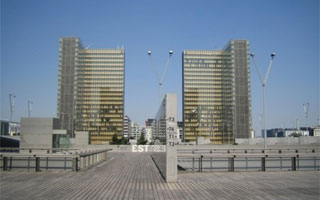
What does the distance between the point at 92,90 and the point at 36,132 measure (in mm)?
100017

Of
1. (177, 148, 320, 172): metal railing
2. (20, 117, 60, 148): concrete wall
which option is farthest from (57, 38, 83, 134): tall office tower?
(177, 148, 320, 172): metal railing

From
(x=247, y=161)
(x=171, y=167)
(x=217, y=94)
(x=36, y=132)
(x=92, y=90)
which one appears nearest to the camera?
(x=171, y=167)

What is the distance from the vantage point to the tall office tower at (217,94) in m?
121

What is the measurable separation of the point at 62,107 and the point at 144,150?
270 ft

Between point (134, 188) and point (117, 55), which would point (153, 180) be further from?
point (117, 55)

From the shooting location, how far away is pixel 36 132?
1309 inches

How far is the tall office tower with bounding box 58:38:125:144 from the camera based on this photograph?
403 feet

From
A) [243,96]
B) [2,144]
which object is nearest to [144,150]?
[2,144]

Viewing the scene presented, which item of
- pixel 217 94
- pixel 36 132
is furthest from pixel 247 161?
pixel 217 94

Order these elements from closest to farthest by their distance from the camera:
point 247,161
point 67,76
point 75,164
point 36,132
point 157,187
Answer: point 157,187
point 75,164
point 247,161
point 36,132
point 67,76

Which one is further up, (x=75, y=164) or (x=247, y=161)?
(x=75, y=164)

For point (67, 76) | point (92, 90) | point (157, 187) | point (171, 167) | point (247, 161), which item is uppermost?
point (67, 76)

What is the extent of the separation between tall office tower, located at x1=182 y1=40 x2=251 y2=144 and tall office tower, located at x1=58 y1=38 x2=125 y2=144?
1223 inches

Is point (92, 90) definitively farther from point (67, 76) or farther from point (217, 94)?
point (217, 94)
